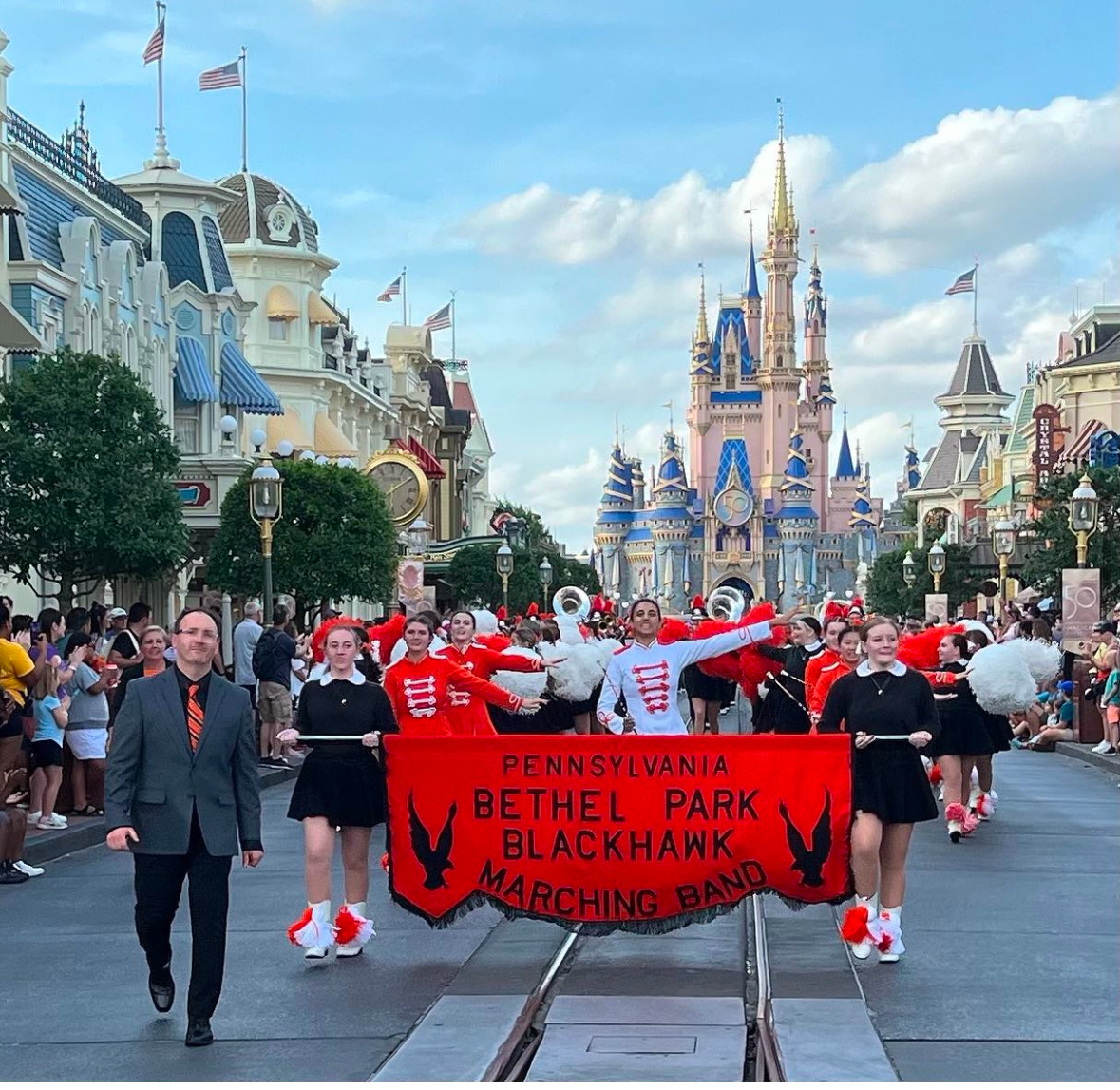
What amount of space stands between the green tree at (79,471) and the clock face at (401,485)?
35.0 m

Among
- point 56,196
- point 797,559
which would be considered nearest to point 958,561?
point 56,196

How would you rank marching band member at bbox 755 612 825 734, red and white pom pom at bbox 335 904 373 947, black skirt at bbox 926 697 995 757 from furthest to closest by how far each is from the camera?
marching band member at bbox 755 612 825 734, black skirt at bbox 926 697 995 757, red and white pom pom at bbox 335 904 373 947

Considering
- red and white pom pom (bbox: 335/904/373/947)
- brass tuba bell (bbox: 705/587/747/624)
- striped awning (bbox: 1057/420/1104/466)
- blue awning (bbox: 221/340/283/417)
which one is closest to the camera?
red and white pom pom (bbox: 335/904/373/947)

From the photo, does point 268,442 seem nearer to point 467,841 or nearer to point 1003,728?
point 1003,728

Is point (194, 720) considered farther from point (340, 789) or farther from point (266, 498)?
point (266, 498)

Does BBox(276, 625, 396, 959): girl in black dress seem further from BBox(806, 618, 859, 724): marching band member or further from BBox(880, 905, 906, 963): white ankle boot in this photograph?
BBox(806, 618, 859, 724): marching band member

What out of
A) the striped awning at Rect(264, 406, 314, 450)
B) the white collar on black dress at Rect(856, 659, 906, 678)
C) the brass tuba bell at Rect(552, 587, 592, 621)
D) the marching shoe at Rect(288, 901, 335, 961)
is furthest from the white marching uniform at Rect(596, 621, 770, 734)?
the striped awning at Rect(264, 406, 314, 450)

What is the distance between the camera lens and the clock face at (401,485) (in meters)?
68.7

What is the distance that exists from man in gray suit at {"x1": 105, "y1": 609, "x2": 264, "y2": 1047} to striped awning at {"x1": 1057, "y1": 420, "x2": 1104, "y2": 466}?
74.5 meters

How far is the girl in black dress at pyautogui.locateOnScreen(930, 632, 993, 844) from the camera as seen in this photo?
15922 mm

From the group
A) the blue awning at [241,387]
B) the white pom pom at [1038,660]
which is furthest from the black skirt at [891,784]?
the blue awning at [241,387]

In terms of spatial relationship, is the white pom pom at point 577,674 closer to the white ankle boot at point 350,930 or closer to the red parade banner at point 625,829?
the white ankle boot at point 350,930

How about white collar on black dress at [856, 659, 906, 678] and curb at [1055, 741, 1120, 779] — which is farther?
curb at [1055, 741, 1120, 779]

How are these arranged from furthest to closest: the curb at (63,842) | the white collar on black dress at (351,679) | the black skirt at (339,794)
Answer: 1. the curb at (63,842)
2. the white collar on black dress at (351,679)
3. the black skirt at (339,794)
